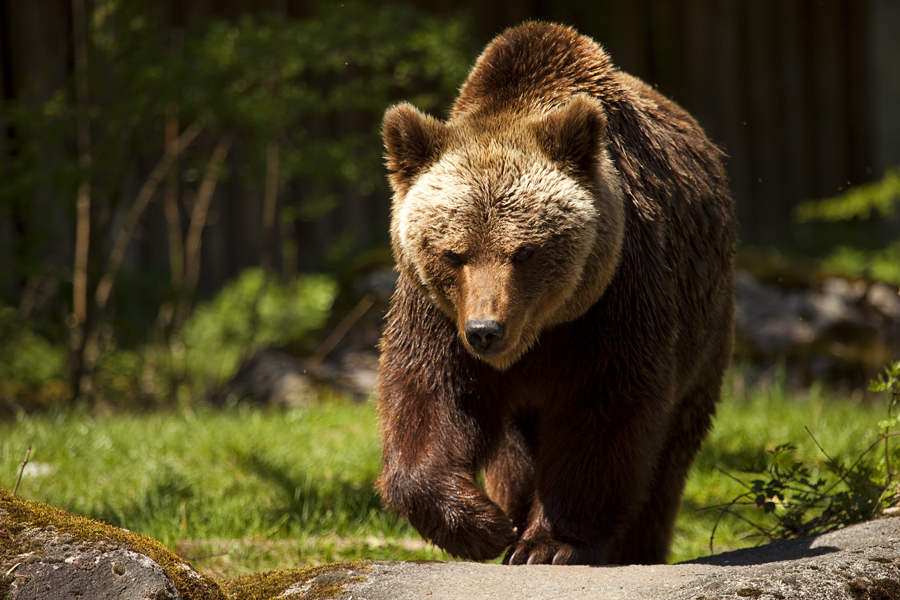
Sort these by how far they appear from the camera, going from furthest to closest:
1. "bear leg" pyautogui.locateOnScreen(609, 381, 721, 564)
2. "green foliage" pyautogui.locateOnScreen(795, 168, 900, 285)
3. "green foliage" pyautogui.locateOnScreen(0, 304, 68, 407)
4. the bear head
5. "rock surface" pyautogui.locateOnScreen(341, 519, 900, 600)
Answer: "green foliage" pyautogui.locateOnScreen(0, 304, 68, 407) → "green foliage" pyautogui.locateOnScreen(795, 168, 900, 285) → "bear leg" pyautogui.locateOnScreen(609, 381, 721, 564) → the bear head → "rock surface" pyautogui.locateOnScreen(341, 519, 900, 600)

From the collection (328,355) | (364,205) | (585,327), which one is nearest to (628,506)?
(585,327)

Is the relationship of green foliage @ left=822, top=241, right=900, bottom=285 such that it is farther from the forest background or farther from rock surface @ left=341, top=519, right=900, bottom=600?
rock surface @ left=341, top=519, right=900, bottom=600

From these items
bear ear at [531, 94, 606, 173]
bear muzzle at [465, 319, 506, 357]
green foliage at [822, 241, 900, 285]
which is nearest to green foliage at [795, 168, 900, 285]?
green foliage at [822, 241, 900, 285]

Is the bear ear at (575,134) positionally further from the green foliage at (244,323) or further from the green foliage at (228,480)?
the green foliage at (244,323)

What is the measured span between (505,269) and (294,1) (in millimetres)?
8674

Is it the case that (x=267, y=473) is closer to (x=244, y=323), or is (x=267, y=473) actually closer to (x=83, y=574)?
(x=83, y=574)

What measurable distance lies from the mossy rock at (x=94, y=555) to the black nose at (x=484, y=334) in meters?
0.76

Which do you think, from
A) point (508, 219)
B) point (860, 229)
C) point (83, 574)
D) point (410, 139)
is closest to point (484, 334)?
point (508, 219)

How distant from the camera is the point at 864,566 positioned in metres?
2.60

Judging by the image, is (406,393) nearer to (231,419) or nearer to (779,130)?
(231,419)

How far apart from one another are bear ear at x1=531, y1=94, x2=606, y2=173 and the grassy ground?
5.03 feet

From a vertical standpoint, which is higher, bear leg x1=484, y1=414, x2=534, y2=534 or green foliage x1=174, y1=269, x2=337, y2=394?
bear leg x1=484, y1=414, x2=534, y2=534

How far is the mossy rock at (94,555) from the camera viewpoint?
7.95 feet

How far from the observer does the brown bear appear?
3033mm
